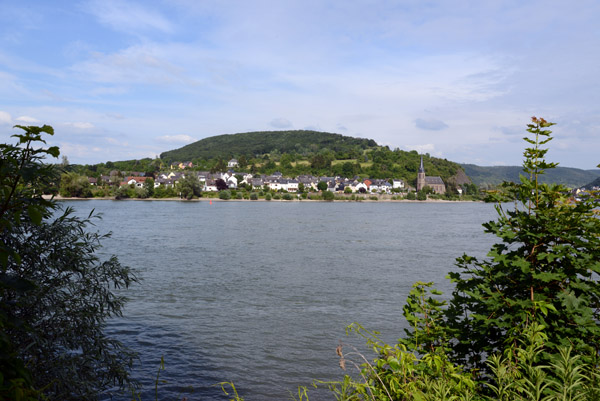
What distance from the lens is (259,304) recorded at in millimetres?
19703

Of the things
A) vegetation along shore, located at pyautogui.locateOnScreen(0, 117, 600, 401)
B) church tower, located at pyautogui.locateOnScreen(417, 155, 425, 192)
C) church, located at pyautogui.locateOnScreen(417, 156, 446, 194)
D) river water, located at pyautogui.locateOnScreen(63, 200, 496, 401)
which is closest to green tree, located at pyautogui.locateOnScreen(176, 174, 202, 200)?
river water, located at pyautogui.locateOnScreen(63, 200, 496, 401)

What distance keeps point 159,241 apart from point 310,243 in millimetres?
14625

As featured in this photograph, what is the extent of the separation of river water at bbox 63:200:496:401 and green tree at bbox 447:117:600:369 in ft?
11.1

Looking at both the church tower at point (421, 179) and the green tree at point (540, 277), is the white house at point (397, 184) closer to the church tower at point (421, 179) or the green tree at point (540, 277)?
the church tower at point (421, 179)

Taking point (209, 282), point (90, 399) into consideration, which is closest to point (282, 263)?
Result: point (209, 282)

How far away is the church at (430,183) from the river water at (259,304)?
126 metres

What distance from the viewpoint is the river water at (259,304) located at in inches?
497

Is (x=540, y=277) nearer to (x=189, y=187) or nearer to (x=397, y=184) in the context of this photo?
(x=189, y=187)

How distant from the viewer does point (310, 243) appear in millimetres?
40844

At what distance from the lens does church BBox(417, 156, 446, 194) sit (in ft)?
537

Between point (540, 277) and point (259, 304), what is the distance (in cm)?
1648

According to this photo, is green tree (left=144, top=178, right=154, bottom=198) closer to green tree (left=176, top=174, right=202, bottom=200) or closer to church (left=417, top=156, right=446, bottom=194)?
green tree (left=176, top=174, right=202, bottom=200)

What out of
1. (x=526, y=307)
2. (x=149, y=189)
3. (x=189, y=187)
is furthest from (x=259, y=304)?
(x=149, y=189)

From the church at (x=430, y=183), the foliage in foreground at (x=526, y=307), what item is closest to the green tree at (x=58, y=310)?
the foliage in foreground at (x=526, y=307)
